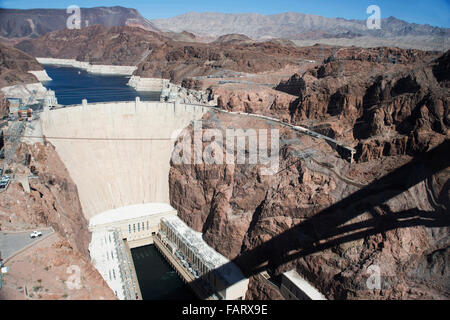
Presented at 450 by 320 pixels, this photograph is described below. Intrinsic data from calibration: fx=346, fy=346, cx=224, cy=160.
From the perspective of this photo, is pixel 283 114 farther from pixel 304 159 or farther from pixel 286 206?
pixel 286 206

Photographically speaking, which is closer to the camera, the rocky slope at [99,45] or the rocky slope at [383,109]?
the rocky slope at [383,109]

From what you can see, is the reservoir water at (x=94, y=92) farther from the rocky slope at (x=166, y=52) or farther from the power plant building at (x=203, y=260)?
the power plant building at (x=203, y=260)

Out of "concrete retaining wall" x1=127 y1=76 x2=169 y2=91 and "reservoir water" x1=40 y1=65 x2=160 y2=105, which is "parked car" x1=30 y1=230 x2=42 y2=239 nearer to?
"reservoir water" x1=40 y1=65 x2=160 y2=105

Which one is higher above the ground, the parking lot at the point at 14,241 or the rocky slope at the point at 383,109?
the rocky slope at the point at 383,109

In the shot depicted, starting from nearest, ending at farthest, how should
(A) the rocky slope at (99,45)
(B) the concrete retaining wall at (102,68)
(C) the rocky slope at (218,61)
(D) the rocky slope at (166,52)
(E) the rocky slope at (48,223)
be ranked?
(E) the rocky slope at (48,223) → (C) the rocky slope at (218,61) → (D) the rocky slope at (166,52) → (B) the concrete retaining wall at (102,68) → (A) the rocky slope at (99,45)

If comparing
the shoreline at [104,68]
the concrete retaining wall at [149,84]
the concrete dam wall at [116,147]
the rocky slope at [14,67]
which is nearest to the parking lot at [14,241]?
the concrete dam wall at [116,147]

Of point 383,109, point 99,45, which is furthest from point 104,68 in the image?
point 383,109

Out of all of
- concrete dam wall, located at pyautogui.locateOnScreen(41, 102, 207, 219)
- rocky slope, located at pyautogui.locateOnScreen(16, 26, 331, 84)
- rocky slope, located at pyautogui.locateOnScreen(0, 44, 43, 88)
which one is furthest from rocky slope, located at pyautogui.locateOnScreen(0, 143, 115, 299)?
rocky slope, located at pyautogui.locateOnScreen(0, 44, 43, 88)

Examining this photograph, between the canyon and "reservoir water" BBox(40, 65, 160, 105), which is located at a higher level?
"reservoir water" BBox(40, 65, 160, 105)
